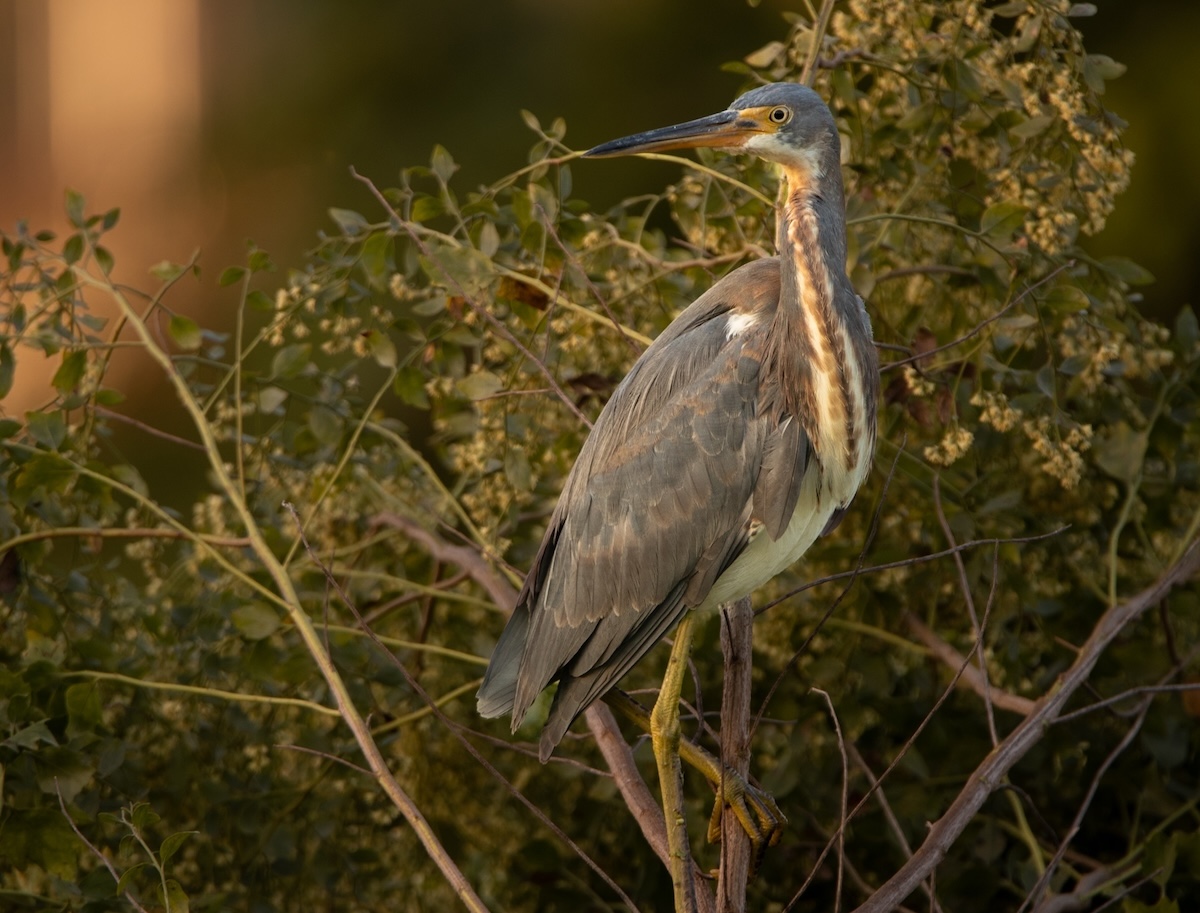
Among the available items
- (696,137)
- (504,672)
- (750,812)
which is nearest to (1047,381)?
(696,137)

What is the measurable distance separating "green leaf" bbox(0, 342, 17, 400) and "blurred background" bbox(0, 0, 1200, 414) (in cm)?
154

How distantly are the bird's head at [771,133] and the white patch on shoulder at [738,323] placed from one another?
164mm

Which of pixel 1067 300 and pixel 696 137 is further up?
pixel 696 137

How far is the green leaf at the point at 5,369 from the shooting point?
1733mm

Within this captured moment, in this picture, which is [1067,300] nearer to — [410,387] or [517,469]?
[517,469]

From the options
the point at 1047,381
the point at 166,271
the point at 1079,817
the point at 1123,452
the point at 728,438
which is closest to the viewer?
the point at 1079,817

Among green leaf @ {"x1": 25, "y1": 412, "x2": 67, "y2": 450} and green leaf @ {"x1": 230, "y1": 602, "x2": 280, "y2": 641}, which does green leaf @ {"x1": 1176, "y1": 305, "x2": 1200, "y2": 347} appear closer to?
green leaf @ {"x1": 230, "y1": 602, "x2": 280, "y2": 641}

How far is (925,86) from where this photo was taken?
5.56ft

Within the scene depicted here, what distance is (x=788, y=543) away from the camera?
4.83ft

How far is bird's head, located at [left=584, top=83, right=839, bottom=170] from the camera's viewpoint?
149 cm

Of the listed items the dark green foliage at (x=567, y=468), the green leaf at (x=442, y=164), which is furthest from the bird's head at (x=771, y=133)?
the green leaf at (x=442, y=164)

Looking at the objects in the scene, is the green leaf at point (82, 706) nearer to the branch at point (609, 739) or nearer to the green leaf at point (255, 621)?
the green leaf at point (255, 621)

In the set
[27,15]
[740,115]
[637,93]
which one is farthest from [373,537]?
[27,15]

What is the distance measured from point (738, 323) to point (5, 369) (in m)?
0.89
